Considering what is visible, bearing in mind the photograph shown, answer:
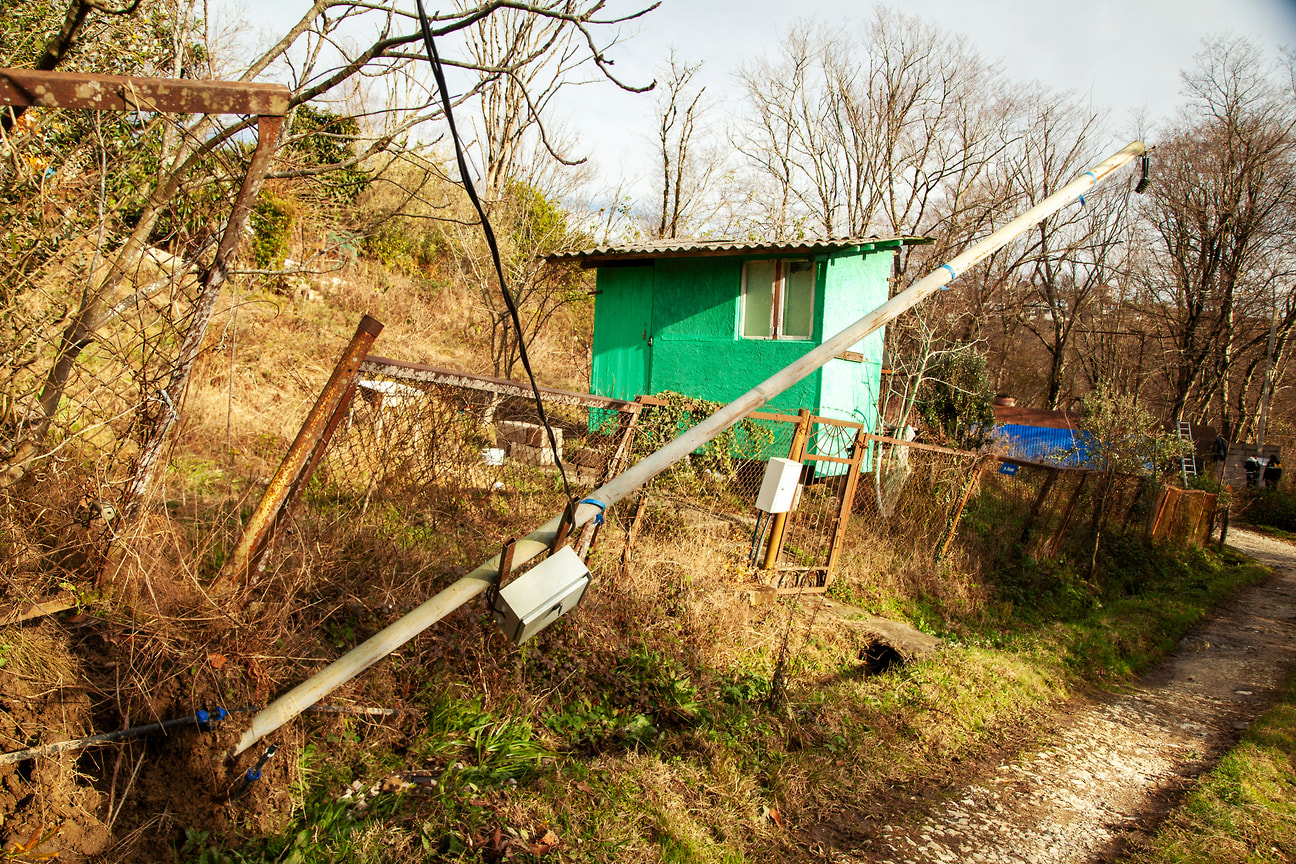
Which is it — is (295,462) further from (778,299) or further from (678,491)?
(778,299)

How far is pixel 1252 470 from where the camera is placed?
80.7 ft

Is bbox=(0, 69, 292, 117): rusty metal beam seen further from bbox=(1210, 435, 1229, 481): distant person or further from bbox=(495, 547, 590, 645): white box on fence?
bbox=(1210, 435, 1229, 481): distant person

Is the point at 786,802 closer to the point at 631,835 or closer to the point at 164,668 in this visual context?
the point at 631,835

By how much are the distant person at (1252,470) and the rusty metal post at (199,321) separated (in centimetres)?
3003

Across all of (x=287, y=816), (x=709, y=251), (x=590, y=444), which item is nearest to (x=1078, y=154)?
(x=709, y=251)

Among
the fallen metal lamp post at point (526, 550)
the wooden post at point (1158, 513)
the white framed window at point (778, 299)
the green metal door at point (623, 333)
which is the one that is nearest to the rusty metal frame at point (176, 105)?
the fallen metal lamp post at point (526, 550)

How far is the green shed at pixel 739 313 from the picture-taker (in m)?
11.6

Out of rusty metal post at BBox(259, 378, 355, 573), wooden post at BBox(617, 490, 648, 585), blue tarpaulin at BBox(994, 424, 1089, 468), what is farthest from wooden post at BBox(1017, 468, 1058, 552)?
blue tarpaulin at BBox(994, 424, 1089, 468)

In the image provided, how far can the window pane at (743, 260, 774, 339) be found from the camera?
39.5ft

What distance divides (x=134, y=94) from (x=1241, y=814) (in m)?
7.28

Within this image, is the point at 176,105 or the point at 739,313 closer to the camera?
the point at 176,105

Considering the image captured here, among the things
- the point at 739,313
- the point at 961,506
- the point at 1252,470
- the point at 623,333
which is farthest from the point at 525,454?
the point at 1252,470

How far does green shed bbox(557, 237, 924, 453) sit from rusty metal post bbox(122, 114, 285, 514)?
909cm

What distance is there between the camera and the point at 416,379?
14.2ft
